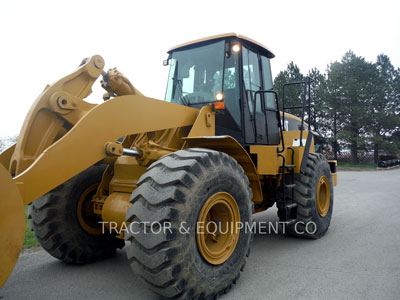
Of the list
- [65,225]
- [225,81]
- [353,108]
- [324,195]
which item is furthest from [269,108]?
[353,108]

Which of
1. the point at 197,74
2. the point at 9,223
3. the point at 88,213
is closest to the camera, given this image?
the point at 9,223

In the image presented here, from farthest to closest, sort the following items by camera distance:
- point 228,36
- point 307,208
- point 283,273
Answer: point 307,208 < point 228,36 < point 283,273

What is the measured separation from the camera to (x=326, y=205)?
620 cm

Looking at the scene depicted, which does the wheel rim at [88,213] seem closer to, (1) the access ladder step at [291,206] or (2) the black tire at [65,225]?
(2) the black tire at [65,225]

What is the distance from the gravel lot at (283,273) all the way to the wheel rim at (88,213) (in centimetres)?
49

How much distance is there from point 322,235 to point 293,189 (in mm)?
1108

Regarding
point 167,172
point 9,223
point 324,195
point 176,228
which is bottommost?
point 324,195

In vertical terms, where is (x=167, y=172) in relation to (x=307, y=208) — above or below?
above

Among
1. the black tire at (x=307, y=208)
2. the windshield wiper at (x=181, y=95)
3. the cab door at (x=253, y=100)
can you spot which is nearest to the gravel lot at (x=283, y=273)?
the black tire at (x=307, y=208)

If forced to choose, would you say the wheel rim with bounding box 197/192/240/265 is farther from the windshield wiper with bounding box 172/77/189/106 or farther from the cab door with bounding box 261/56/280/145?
the cab door with bounding box 261/56/280/145

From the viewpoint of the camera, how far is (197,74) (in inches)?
193

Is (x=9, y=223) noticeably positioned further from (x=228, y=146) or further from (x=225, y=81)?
(x=225, y=81)

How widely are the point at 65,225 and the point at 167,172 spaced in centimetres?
195

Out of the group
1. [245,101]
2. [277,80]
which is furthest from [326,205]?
[277,80]
